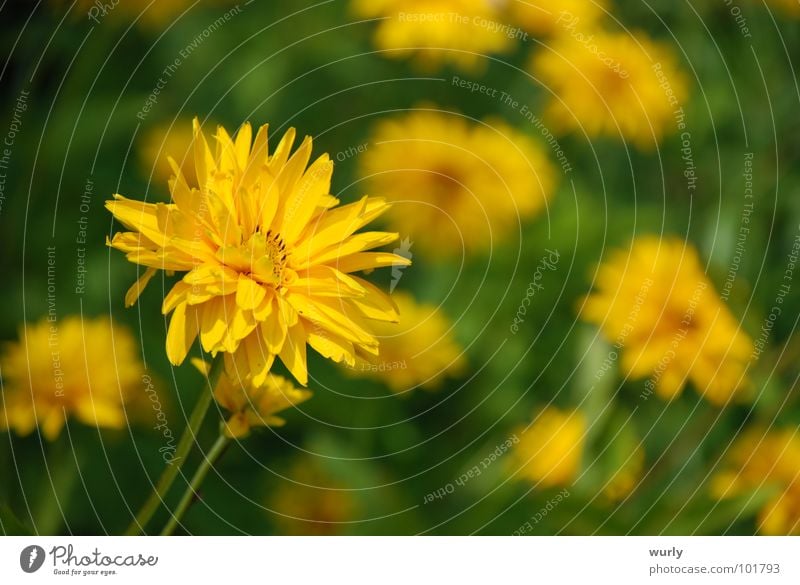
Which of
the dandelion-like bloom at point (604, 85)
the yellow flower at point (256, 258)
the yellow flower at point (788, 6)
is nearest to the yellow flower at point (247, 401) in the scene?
the yellow flower at point (256, 258)

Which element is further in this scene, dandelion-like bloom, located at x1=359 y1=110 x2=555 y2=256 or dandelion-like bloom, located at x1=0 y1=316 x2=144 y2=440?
dandelion-like bloom, located at x1=359 y1=110 x2=555 y2=256

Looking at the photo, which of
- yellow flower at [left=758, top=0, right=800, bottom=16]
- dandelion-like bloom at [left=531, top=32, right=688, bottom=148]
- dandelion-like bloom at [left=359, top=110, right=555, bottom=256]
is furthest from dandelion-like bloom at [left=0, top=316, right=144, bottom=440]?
yellow flower at [left=758, top=0, right=800, bottom=16]

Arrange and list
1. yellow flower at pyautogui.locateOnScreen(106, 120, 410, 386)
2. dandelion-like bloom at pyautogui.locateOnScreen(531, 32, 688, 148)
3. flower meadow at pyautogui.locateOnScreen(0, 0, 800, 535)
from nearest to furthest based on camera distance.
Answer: yellow flower at pyautogui.locateOnScreen(106, 120, 410, 386), flower meadow at pyautogui.locateOnScreen(0, 0, 800, 535), dandelion-like bloom at pyautogui.locateOnScreen(531, 32, 688, 148)

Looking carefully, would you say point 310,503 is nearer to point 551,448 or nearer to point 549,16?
point 551,448

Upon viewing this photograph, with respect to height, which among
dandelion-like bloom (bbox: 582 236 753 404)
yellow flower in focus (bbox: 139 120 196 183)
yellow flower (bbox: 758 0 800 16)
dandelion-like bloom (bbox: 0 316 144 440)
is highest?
yellow flower (bbox: 758 0 800 16)

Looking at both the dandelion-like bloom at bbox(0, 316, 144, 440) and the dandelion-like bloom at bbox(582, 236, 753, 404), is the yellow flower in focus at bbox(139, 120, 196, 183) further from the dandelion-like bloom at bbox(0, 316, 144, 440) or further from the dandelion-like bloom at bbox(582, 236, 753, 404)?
the dandelion-like bloom at bbox(582, 236, 753, 404)
